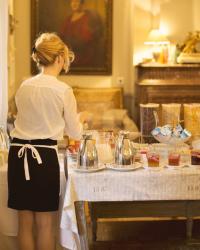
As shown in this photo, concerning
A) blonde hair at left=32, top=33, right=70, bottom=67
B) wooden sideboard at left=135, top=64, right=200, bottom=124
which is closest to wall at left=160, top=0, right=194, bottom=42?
wooden sideboard at left=135, top=64, right=200, bottom=124

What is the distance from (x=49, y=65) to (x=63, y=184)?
0.71 metres

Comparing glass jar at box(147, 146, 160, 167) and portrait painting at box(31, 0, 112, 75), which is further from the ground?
portrait painting at box(31, 0, 112, 75)

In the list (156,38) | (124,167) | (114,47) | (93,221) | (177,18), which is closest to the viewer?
(124,167)

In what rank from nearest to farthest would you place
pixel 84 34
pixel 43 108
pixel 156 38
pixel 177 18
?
1. pixel 43 108
2. pixel 156 38
3. pixel 177 18
4. pixel 84 34

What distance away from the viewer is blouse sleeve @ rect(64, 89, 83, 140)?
2.78 m

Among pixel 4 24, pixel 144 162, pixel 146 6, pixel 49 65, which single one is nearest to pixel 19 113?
pixel 49 65

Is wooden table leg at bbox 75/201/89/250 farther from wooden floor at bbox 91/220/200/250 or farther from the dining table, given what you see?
wooden floor at bbox 91/220/200/250

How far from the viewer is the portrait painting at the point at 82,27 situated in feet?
21.3

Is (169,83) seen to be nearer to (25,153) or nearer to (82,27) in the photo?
(82,27)

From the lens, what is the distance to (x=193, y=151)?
3.05m

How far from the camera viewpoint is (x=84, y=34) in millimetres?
6594

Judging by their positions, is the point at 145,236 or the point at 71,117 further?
the point at 145,236

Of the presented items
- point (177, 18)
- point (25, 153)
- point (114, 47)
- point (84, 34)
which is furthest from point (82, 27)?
point (25, 153)

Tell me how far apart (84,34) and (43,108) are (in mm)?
4017
